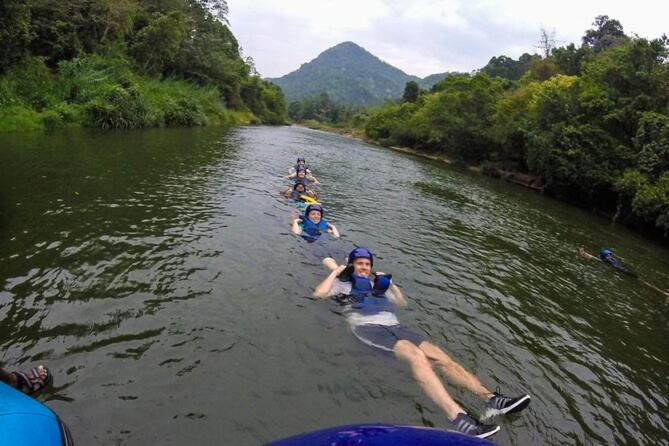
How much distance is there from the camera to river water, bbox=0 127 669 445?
17.7 feet

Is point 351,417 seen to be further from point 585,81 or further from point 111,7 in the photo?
point 111,7

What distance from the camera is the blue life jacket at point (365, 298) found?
25.8 ft

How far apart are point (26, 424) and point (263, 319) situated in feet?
13.7

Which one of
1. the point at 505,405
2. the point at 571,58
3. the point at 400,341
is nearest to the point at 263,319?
the point at 400,341

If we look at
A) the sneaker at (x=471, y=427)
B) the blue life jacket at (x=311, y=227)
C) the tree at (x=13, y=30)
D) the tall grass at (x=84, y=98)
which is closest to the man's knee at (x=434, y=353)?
the sneaker at (x=471, y=427)

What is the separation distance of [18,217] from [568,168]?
30.1 meters

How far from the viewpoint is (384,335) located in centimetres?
694

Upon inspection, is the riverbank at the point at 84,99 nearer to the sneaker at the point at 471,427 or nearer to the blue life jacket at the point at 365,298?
the blue life jacket at the point at 365,298

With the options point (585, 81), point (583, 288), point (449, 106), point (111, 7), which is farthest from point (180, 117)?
point (583, 288)

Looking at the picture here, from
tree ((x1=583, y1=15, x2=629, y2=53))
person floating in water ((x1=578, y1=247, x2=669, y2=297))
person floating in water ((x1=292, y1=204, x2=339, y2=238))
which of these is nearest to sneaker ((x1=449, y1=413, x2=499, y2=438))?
person floating in water ((x1=292, y1=204, x2=339, y2=238))

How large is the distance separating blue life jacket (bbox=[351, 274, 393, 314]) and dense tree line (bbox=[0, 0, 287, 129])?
1731 cm

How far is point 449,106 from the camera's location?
2061 inches

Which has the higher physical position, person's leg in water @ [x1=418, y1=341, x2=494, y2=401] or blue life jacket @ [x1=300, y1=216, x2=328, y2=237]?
blue life jacket @ [x1=300, y1=216, x2=328, y2=237]

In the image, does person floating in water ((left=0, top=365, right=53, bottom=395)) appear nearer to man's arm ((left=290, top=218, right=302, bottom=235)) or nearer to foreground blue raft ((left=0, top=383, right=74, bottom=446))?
foreground blue raft ((left=0, top=383, right=74, bottom=446))
